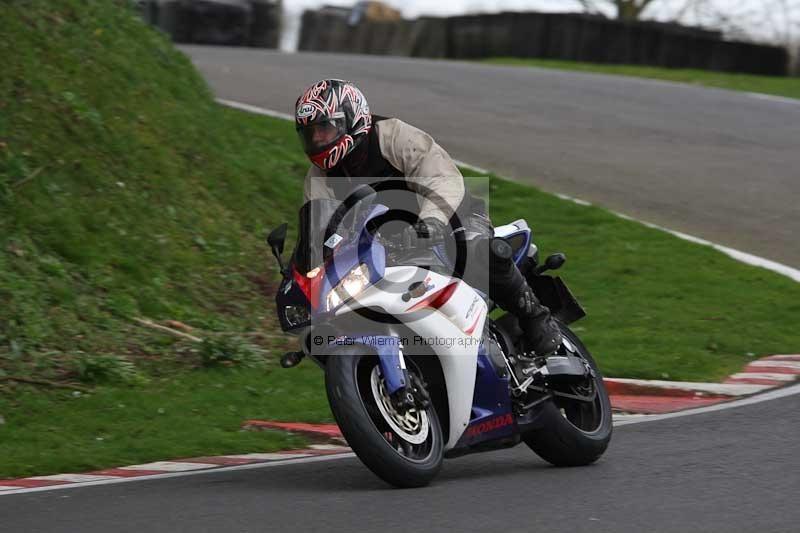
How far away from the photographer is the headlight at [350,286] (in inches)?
221

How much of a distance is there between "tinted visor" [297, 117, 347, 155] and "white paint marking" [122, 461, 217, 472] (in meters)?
1.77

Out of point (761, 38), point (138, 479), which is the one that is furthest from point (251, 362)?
point (761, 38)

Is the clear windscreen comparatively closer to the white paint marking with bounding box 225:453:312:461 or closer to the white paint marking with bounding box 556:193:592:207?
the white paint marking with bounding box 225:453:312:461

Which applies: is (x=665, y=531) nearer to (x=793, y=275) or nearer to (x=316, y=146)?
(x=316, y=146)

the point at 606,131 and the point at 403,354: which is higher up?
the point at 403,354

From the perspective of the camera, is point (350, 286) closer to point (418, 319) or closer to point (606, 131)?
point (418, 319)

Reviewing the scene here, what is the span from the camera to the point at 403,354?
589 cm

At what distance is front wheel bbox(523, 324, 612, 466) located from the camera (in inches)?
255

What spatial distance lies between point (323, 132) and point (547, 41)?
2614 cm

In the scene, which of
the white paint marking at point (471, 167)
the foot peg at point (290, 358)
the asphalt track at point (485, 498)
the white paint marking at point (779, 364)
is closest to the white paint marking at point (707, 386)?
the white paint marking at point (779, 364)

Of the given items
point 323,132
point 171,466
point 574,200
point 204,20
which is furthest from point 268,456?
point 204,20

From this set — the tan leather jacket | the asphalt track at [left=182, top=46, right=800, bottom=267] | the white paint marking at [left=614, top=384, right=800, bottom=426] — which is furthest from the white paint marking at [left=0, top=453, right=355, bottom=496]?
the asphalt track at [left=182, top=46, right=800, bottom=267]

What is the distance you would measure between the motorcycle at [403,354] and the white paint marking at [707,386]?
204 cm

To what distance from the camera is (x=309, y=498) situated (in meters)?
5.73
